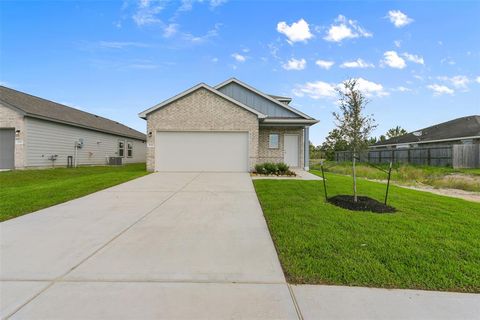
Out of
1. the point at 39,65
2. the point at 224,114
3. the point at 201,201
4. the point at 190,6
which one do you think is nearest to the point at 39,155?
the point at 39,65

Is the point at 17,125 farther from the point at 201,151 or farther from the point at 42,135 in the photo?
the point at 201,151

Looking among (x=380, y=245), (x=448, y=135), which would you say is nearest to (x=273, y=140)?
(x=380, y=245)

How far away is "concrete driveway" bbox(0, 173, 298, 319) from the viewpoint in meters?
2.37

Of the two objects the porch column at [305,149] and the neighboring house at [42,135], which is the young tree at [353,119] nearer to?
the porch column at [305,149]

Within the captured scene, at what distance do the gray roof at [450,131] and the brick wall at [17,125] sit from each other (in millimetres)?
33700

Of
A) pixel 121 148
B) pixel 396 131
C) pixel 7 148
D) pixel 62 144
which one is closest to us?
pixel 7 148

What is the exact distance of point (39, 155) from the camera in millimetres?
15492

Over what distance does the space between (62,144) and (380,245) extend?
19.7 metres

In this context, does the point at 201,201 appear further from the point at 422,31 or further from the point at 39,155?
the point at 39,155

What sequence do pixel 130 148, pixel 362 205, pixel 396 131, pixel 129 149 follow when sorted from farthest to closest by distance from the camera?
pixel 396 131, pixel 130 148, pixel 129 149, pixel 362 205

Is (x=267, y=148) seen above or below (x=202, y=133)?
below

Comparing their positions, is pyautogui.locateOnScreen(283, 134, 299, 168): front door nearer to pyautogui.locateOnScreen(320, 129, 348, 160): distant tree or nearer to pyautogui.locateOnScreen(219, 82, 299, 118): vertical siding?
pyautogui.locateOnScreen(219, 82, 299, 118): vertical siding

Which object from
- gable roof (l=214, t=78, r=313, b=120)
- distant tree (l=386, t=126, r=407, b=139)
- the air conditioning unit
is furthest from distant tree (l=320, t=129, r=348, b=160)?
distant tree (l=386, t=126, r=407, b=139)

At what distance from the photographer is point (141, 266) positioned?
320 cm
